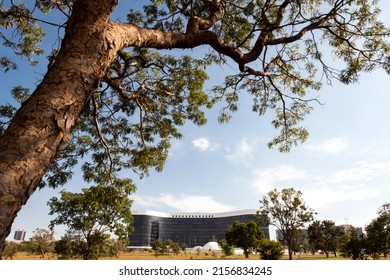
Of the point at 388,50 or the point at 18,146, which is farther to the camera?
the point at 388,50

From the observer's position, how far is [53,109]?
1.70 meters

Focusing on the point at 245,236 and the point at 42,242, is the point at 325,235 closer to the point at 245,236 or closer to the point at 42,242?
the point at 245,236

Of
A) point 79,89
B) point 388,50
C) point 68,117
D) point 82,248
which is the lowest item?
point 82,248

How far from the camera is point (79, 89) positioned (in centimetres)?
189

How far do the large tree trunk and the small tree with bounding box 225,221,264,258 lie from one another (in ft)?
156

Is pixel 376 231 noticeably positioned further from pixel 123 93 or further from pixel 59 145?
pixel 59 145

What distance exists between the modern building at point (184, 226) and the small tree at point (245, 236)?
394 ft

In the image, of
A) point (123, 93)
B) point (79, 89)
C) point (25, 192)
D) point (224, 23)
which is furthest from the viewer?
point (224, 23)

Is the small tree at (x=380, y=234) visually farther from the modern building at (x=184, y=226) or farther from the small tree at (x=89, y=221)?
the modern building at (x=184, y=226)

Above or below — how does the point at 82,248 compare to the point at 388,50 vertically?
below

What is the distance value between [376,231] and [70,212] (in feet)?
94.7

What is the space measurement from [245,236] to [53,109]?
48.3 meters
